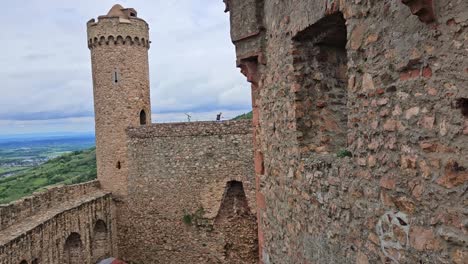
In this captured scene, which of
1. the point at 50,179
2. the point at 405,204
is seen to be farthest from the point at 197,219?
the point at 50,179

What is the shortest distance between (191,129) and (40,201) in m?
5.27

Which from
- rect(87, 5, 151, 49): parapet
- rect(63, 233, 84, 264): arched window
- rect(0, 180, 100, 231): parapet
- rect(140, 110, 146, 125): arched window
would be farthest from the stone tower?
rect(63, 233, 84, 264): arched window

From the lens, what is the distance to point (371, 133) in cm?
302

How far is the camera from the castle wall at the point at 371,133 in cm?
234

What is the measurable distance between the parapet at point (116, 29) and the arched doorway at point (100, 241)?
21.7 ft

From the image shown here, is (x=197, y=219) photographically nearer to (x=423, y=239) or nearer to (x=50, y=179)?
(x=423, y=239)

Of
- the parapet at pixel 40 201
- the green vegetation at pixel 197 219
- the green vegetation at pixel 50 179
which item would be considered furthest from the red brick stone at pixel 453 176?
the green vegetation at pixel 50 179

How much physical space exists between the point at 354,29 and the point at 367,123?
619 mm

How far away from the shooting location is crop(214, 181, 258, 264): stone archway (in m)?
16.2

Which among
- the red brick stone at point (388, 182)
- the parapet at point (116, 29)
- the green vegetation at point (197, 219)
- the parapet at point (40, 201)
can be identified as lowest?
the green vegetation at point (197, 219)

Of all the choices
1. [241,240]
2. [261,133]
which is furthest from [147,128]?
[261,133]

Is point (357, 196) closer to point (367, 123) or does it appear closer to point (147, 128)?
point (367, 123)

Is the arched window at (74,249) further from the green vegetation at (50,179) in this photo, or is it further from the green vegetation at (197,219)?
the green vegetation at (50,179)

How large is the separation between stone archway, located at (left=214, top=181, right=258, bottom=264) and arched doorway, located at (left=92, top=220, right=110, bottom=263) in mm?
4034
